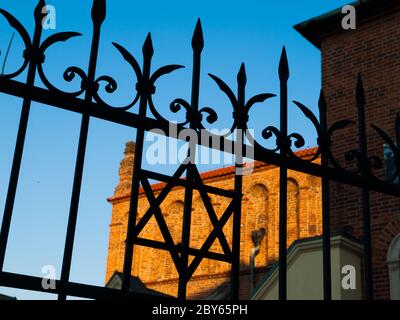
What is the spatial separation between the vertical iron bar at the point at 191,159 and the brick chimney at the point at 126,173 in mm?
28331

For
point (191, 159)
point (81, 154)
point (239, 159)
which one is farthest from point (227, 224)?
point (81, 154)

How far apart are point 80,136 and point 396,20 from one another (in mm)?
9839

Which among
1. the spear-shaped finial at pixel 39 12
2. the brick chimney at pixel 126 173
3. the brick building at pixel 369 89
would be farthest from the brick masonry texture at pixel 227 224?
the spear-shaped finial at pixel 39 12

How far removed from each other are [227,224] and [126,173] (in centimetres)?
966

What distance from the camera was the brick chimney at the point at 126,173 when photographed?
3200 cm

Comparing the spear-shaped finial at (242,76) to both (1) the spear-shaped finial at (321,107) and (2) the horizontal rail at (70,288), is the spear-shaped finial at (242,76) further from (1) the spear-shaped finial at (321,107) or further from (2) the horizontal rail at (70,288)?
(2) the horizontal rail at (70,288)

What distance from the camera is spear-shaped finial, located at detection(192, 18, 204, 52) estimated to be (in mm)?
3164

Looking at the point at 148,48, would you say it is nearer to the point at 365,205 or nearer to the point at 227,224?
the point at 365,205

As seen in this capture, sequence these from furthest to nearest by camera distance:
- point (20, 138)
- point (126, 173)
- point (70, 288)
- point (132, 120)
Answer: point (126, 173) → point (132, 120) → point (20, 138) → point (70, 288)

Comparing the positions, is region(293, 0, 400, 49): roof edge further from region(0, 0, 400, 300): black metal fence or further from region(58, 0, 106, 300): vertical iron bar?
region(58, 0, 106, 300): vertical iron bar

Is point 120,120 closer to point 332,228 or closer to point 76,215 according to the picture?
point 76,215

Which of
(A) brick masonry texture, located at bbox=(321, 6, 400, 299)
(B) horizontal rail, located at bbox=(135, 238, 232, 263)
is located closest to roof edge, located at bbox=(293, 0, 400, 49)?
(A) brick masonry texture, located at bbox=(321, 6, 400, 299)

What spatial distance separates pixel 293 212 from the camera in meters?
24.2

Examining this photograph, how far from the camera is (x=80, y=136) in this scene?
2.76m
